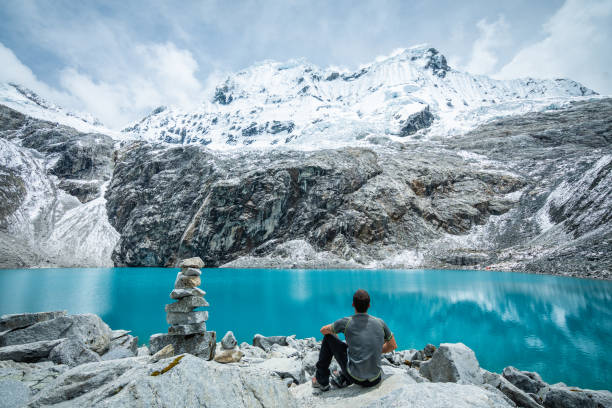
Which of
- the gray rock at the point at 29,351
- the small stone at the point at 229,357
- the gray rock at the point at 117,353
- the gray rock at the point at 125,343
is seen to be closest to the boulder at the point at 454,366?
the small stone at the point at 229,357

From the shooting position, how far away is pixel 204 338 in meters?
10.7

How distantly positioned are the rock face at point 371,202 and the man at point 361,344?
65066 mm

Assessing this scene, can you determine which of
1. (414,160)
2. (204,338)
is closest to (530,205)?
(414,160)

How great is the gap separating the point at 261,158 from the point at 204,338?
105659mm

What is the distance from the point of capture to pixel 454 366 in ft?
24.7

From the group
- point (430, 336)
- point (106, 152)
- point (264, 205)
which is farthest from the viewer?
point (106, 152)

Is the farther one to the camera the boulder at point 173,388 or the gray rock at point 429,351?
the gray rock at point 429,351

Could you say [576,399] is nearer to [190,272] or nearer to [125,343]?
[190,272]

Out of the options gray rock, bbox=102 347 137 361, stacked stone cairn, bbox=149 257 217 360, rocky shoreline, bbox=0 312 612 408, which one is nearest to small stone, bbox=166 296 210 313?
stacked stone cairn, bbox=149 257 217 360

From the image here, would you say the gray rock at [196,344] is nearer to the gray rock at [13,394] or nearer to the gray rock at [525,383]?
the gray rock at [13,394]

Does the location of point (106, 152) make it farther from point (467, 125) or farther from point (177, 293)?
point (467, 125)

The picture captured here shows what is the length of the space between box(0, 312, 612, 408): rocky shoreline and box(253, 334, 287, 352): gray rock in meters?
0.18

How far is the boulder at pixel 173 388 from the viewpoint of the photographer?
314 cm


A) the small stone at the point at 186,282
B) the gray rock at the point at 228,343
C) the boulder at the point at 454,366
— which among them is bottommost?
the gray rock at the point at 228,343
